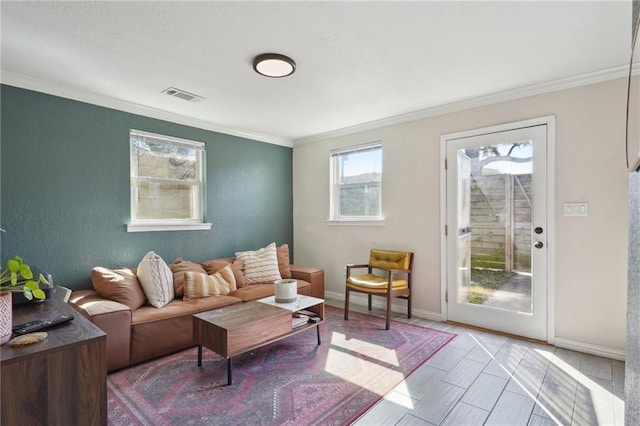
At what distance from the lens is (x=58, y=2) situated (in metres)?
1.80

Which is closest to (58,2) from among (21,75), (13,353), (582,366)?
(21,75)

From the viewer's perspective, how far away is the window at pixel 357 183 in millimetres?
4262

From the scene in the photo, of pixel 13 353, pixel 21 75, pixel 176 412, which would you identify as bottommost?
pixel 176 412

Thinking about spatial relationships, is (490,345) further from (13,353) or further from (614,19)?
(13,353)

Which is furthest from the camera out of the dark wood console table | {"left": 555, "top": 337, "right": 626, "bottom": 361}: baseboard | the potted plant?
{"left": 555, "top": 337, "right": 626, "bottom": 361}: baseboard

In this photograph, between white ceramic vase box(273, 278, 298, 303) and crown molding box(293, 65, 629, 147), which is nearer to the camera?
crown molding box(293, 65, 629, 147)

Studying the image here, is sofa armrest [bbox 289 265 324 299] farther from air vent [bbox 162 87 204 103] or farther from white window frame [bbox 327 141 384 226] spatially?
air vent [bbox 162 87 204 103]

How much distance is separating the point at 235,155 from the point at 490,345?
368 centimetres

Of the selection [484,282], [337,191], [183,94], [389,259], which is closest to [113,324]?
[183,94]

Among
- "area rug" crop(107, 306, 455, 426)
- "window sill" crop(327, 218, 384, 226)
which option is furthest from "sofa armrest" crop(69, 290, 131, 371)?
"window sill" crop(327, 218, 384, 226)

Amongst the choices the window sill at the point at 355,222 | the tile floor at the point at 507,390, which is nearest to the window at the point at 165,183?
the window sill at the point at 355,222

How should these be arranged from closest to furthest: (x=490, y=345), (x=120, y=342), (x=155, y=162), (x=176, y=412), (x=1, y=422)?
(x=1, y=422), (x=176, y=412), (x=120, y=342), (x=490, y=345), (x=155, y=162)

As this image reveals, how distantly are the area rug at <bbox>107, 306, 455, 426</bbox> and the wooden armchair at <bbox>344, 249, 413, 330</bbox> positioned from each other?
0.47 m

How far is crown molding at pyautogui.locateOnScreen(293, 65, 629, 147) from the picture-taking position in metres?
2.68
